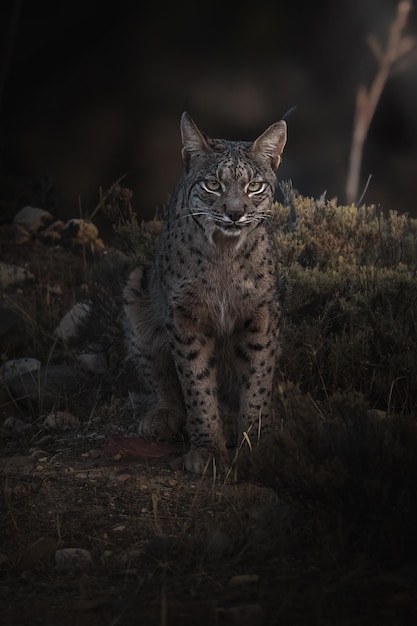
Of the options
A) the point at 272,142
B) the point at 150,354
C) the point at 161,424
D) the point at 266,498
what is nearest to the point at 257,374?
the point at 161,424

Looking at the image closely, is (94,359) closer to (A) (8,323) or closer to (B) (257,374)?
(A) (8,323)

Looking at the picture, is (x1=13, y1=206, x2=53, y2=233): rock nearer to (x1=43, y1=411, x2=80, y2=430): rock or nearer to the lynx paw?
(x1=43, y1=411, x2=80, y2=430): rock

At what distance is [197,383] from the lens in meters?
4.98

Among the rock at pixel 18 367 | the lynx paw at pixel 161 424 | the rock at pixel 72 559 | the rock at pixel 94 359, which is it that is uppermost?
the rock at pixel 94 359

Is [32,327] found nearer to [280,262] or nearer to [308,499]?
[280,262]

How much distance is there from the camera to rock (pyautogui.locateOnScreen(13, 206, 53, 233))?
978 cm

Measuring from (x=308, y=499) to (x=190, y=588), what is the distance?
24.3 inches

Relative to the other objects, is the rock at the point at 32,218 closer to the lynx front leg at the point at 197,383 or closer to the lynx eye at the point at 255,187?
the lynx front leg at the point at 197,383

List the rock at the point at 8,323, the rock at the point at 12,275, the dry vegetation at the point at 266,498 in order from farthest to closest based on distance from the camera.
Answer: the rock at the point at 12,275
the rock at the point at 8,323
the dry vegetation at the point at 266,498

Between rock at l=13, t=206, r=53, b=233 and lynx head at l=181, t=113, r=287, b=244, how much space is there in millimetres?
5056

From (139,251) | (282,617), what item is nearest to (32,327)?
(139,251)

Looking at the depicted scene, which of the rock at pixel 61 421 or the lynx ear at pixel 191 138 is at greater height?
the lynx ear at pixel 191 138

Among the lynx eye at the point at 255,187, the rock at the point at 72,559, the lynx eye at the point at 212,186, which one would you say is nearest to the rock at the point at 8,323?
the lynx eye at the point at 212,186

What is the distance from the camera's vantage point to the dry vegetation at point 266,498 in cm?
306
